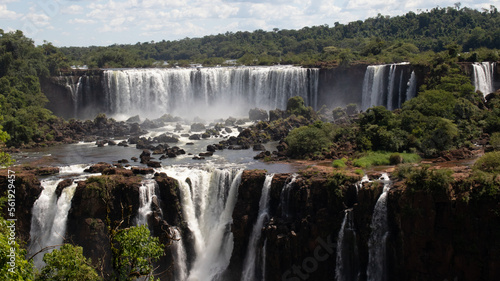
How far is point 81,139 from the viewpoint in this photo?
1751 inches

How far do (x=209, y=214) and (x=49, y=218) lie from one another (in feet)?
25.3

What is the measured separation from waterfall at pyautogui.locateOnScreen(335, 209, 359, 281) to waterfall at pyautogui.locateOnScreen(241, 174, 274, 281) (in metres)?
3.82

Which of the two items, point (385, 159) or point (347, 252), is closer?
point (347, 252)

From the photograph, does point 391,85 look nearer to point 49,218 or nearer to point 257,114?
point 257,114

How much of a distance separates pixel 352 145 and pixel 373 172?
20.5 feet

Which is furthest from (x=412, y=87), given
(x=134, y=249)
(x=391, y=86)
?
(x=134, y=249)

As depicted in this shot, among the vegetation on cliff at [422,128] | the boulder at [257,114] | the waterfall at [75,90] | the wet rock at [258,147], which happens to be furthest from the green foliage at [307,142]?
the waterfall at [75,90]

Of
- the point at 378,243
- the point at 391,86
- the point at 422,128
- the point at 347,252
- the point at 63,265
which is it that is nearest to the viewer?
the point at 63,265

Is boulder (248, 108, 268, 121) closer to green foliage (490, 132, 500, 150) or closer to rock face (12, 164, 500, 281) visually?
rock face (12, 164, 500, 281)

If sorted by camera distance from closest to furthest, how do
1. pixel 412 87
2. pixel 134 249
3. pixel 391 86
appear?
pixel 134 249
pixel 412 87
pixel 391 86

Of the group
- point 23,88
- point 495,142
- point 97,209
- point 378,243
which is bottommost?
point 378,243

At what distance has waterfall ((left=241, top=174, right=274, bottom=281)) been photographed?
2619cm

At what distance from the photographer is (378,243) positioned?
23062mm

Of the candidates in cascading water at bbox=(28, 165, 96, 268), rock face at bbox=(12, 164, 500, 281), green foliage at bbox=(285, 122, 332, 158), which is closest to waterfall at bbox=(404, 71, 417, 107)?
green foliage at bbox=(285, 122, 332, 158)
